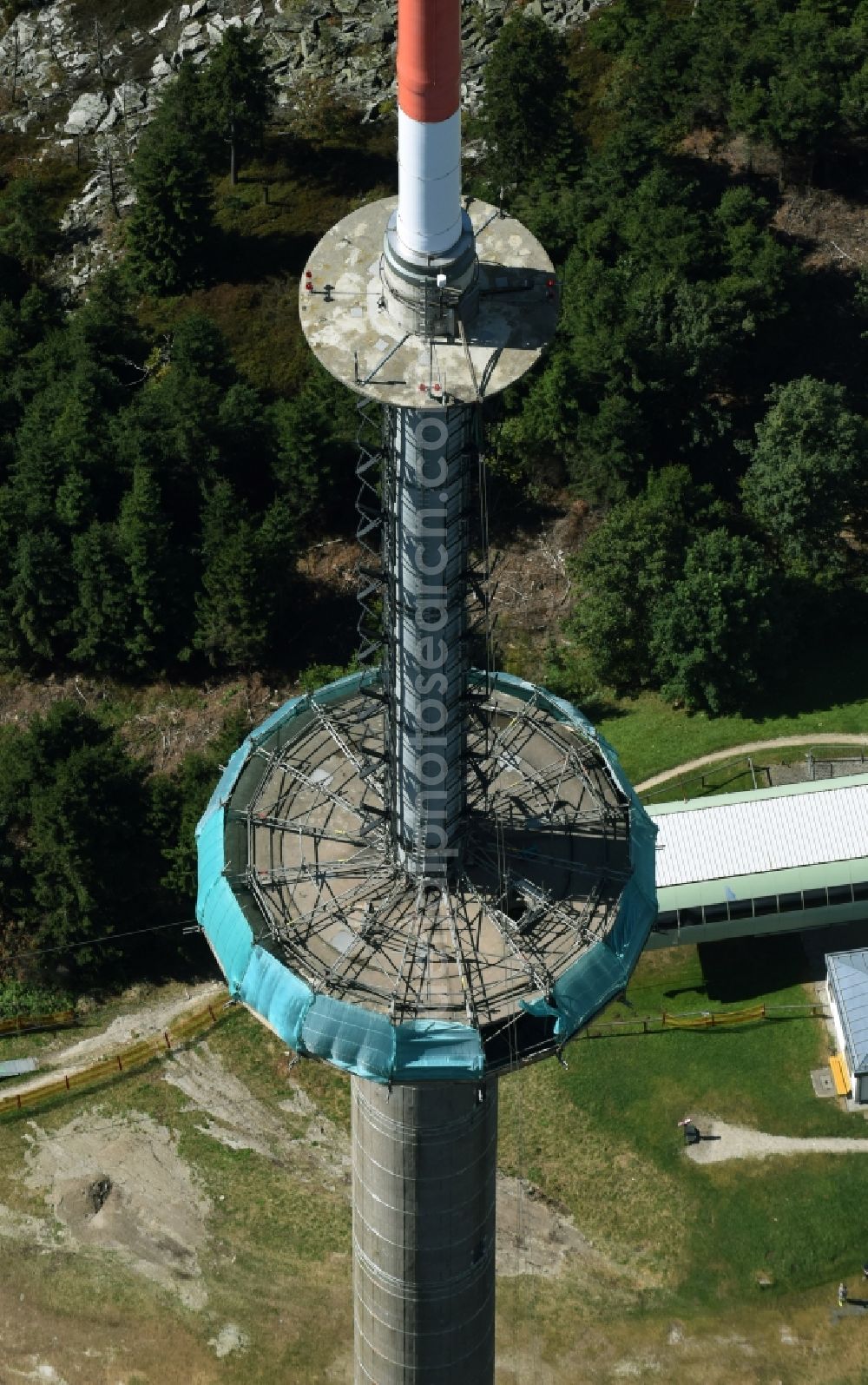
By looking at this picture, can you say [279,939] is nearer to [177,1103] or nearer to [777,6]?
[177,1103]

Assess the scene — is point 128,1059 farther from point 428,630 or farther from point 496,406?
point 428,630

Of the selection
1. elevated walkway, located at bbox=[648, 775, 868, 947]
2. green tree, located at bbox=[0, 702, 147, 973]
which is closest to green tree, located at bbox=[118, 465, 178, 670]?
green tree, located at bbox=[0, 702, 147, 973]

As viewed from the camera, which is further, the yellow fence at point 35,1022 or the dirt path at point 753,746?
the dirt path at point 753,746

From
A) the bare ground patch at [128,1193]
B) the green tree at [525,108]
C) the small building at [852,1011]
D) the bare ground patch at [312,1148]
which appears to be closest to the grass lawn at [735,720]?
the small building at [852,1011]

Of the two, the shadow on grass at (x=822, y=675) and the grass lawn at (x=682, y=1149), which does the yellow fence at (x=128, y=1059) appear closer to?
the grass lawn at (x=682, y=1149)

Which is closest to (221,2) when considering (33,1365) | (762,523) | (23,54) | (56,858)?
(23,54)

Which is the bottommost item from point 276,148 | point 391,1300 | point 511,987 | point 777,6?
point 391,1300
